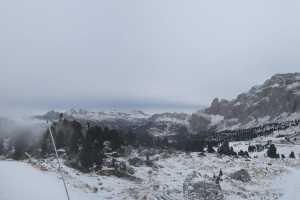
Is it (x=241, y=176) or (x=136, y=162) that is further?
(x=241, y=176)

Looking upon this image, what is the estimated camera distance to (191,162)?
63.6 m

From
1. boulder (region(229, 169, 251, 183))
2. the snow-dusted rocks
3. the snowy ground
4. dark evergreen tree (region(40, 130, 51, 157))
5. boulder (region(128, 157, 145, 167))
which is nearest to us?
the snowy ground

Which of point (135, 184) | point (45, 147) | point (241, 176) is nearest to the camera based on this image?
point (135, 184)

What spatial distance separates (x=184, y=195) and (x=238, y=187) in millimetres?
12591

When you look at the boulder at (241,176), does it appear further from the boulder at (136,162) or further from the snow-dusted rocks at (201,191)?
the snow-dusted rocks at (201,191)

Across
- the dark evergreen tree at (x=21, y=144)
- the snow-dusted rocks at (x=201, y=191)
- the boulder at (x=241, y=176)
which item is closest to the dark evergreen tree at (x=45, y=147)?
the dark evergreen tree at (x=21, y=144)

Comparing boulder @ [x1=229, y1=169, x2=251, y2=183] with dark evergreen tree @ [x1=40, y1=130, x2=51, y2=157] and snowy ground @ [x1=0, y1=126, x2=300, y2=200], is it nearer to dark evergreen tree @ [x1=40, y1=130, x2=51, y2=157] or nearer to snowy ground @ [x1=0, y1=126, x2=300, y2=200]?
snowy ground @ [x1=0, y1=126, x2=300, y2=200]

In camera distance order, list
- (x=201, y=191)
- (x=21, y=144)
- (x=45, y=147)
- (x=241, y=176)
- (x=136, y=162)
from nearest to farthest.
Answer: (x=201, y=191), (x=45, y=147), (x=21, y=144), (x=136, y=162), (x=241, y=176)

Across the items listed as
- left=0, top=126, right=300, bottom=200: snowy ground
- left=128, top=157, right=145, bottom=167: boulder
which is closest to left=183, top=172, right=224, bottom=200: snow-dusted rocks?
left=0, top=126, right=300, bottom=200: snowy ground

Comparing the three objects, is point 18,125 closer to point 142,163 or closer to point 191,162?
point 142,163

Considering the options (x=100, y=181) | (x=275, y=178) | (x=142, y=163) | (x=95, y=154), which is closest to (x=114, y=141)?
(x=142, y=163)

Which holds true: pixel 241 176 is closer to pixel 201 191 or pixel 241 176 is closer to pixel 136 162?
pixel 136 162

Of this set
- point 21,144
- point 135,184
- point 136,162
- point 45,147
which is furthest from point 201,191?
point 21,144

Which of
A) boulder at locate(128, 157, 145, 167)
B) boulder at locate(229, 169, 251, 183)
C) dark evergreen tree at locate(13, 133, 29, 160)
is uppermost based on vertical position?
dark evergreen tree at locate(13, 133, 29, 160)
